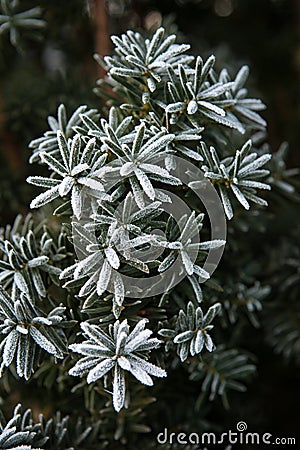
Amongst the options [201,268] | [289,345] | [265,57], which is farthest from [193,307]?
[265,57]

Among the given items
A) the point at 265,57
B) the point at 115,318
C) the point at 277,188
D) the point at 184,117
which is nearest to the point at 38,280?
the point at 115,318

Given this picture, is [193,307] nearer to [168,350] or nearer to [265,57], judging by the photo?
[168,350]

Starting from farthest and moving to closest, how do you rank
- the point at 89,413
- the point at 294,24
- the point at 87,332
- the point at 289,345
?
the point at 294,24
the point at 289,345
the point at 89,413
the point at 87,332

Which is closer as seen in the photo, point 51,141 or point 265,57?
point 51,141

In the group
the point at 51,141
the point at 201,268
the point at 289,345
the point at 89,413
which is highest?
the point at 51,141

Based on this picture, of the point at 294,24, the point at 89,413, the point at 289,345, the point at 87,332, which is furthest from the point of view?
the point at 294,24

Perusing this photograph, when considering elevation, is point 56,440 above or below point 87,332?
below

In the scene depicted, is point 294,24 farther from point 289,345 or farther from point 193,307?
point 193,307
